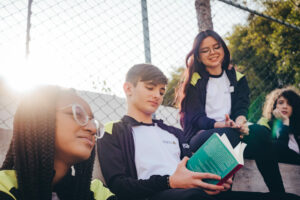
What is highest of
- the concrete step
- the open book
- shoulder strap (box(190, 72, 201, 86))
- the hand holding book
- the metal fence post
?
the metal fence post

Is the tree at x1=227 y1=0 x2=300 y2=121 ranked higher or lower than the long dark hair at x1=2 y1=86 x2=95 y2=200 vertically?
higher

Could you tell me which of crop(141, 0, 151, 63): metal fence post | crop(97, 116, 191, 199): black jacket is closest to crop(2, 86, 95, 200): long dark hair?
crop(97, 116, 191, 199): black jacket

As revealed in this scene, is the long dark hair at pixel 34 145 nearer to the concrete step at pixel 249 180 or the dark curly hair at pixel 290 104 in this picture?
the concrete step at pixel 249 180

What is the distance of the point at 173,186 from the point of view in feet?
4.58

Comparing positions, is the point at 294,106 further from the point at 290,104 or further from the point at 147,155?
the point at 147,155

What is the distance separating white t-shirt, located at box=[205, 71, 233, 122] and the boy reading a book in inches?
18.0

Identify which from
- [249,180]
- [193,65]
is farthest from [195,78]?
[249,180]

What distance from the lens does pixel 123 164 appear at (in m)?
1.66

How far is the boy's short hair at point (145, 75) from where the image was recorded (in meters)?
2.09

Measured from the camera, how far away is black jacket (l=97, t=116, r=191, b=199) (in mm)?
1438

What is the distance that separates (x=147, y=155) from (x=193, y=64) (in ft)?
3.88

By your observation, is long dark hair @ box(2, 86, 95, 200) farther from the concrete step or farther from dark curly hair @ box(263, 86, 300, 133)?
dark curly hair @ box(263, 86, 300, 133)

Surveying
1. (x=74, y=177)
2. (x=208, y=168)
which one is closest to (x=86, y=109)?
(x=74, y=177)

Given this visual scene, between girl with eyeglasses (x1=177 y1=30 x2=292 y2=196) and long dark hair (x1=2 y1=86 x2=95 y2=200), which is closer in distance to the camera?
long dark hair (x1=2 y1=86 x2=95 y2=200)
